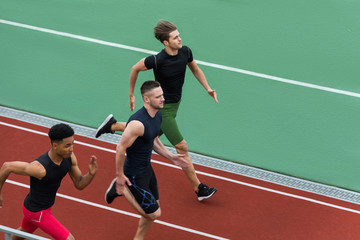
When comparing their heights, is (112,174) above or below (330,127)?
below

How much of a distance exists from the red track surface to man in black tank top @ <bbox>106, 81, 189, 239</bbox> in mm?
866

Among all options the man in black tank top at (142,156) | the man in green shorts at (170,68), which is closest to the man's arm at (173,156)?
the man in black tank top at (142,156)

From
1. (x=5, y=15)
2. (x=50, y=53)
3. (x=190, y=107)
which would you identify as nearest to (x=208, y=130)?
(x=190, y=107)

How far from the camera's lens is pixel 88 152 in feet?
32.5

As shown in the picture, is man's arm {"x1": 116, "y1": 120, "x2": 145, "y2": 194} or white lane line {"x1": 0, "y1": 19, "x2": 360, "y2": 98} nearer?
man's arm {"x1": 116, "y1": 120, "x2": 145, "y2": 194}

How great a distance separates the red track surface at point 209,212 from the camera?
8.34m

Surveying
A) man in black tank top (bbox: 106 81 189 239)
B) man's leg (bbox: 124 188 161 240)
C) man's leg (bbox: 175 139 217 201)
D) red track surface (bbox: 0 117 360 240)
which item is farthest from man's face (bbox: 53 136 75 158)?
man's leg (bbox: 175 139 217 201)

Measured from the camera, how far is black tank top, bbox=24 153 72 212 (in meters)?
6.67

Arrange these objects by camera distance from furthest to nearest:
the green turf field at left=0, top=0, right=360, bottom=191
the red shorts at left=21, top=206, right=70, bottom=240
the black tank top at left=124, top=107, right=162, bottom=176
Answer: the green turf field at left=0, top=0, right=360, bottom=191 → the black tank top at left=124, top=107, right=162, bottom=176 → the red shorts at left=21, top=206, right=70, bottom=240

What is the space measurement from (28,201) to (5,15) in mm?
7828

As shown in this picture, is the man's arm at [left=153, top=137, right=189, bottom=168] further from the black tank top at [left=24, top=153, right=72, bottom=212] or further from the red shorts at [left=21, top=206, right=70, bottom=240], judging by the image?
the red shorts at [left=21, top=206, right=70, bottom=240]

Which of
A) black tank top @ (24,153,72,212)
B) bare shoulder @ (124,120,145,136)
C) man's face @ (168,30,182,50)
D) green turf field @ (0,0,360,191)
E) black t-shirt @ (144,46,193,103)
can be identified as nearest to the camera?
black tank top @ (24,153,72,212)

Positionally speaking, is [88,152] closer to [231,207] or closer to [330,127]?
[231,207]

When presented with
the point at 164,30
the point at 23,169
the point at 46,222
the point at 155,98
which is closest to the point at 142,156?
the point at 155,98
